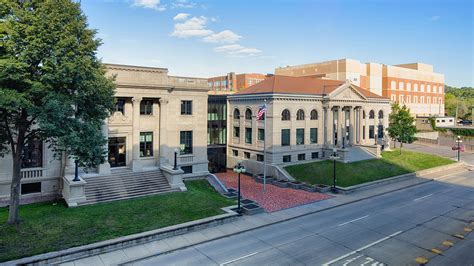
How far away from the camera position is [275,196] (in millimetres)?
28594

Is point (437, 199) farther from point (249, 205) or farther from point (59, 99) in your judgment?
point (59, 99)

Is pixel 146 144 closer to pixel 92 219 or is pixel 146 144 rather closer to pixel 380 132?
pixel 92 219

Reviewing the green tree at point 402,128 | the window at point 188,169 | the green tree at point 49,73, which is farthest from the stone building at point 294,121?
the green tree at point 49,73

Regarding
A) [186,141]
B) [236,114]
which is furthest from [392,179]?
[186,141]

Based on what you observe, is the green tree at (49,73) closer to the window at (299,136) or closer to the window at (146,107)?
the window at (146,107)

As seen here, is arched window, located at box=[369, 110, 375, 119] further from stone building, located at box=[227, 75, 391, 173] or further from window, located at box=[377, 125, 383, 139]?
stone building, located at box=[227, 75, 391, 173]

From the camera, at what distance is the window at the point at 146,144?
98.4 ft

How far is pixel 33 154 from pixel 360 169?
33532 mm

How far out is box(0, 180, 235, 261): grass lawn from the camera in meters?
16.4

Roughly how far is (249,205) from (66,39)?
646 inches

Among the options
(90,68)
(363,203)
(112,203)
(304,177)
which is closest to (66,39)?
(90,68)

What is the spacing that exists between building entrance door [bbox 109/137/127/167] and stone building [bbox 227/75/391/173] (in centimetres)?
1716

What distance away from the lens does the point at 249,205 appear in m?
24.2

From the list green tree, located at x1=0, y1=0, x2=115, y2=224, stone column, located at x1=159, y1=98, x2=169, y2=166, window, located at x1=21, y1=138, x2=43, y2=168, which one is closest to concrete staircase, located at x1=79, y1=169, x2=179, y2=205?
stone column, located at x1=159, y1=98, x2=169, y2=166
